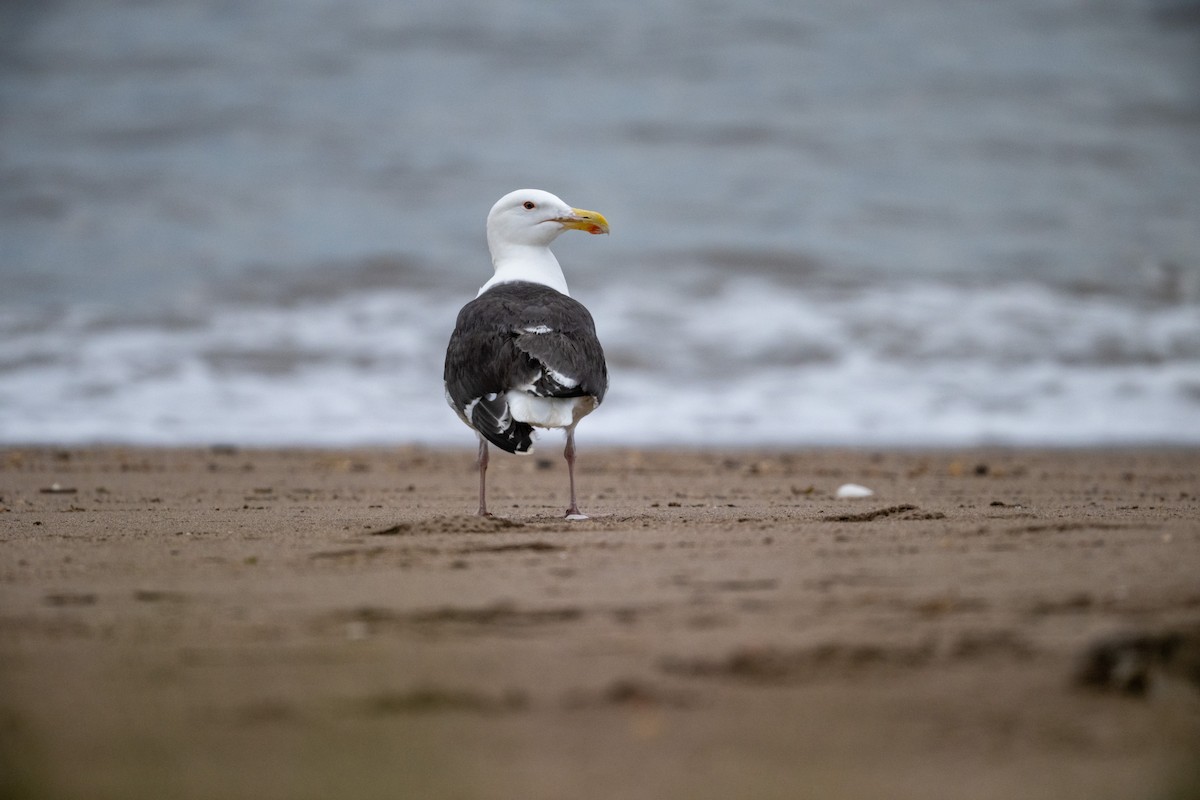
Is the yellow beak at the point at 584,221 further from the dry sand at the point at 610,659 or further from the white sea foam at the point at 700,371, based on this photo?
the white sea foam at the point at 700,371

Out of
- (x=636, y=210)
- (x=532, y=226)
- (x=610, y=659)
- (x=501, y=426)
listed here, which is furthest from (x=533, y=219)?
(x=636, y=210)

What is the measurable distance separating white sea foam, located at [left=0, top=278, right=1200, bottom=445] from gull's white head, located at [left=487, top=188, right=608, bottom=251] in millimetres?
3296

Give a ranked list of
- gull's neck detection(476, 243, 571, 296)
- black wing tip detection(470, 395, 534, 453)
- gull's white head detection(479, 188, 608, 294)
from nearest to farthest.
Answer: black wing tip detection(470, 395, 534, 453) < gull's neck detection(476, 243, 571, 296) < gull's white head detection(479, 188, 608, 294)

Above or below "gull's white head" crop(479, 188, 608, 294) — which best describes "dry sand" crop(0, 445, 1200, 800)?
below

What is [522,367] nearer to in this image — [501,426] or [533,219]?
[501,426]

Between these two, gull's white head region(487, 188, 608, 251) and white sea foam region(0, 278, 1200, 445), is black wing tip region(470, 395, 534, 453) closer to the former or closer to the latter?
gull's white head region(487, 188, 608, 251)

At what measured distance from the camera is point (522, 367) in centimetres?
479

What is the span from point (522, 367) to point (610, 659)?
2.30 metres

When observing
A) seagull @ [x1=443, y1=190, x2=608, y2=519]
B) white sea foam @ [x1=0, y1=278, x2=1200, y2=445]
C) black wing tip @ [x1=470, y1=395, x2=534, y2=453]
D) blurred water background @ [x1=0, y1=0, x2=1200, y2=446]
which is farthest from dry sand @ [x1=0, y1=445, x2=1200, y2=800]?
blurred water background @ [x1=0, y1=0, x2=1200, y2=446]

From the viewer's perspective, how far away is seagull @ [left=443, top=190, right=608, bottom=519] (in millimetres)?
4742

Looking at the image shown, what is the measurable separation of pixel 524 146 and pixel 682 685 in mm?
16805

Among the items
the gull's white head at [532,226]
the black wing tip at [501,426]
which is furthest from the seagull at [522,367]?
the gull's white head at [532,226]

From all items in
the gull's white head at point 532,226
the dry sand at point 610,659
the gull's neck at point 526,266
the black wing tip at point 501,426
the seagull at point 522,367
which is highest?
the gull's white head at point 532,226

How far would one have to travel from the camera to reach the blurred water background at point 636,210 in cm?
991
